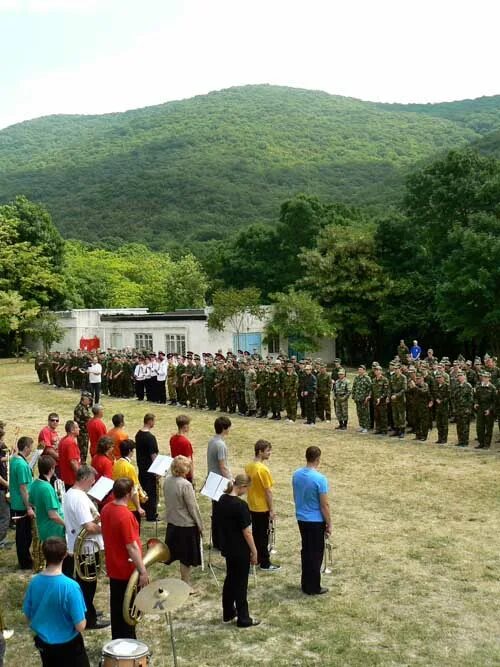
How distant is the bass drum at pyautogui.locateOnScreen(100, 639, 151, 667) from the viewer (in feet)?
18.2

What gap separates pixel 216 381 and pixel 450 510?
12.1 metres

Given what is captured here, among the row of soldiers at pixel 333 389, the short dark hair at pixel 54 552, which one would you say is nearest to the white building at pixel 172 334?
the row of soldiers at pixel 333 389

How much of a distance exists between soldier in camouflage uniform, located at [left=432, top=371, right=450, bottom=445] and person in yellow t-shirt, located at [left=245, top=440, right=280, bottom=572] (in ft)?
29.5

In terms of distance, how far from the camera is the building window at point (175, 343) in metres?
36.0

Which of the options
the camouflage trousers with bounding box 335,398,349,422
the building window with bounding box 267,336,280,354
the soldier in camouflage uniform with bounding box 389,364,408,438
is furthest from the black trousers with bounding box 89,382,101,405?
the building window with bounding box 267,336,280,354

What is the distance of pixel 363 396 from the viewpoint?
61.4ft

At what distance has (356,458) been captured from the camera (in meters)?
15.8

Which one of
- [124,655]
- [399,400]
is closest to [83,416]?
[399,400]

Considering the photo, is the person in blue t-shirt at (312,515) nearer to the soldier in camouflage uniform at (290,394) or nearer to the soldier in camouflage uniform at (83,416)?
the soldier in camouflage uniform at (83,416)

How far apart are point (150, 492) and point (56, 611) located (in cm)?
603

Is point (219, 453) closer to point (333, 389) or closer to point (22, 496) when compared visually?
point (22, 496)

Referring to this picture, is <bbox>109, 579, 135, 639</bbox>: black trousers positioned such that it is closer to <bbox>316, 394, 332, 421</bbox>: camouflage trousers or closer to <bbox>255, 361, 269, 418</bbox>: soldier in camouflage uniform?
<bbox>316, 394, 332, 421</bbox>: camouflage trousers

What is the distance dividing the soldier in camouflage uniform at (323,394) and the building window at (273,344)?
15.9 m

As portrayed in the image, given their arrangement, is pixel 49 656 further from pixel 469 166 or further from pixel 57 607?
pixel 469 166
